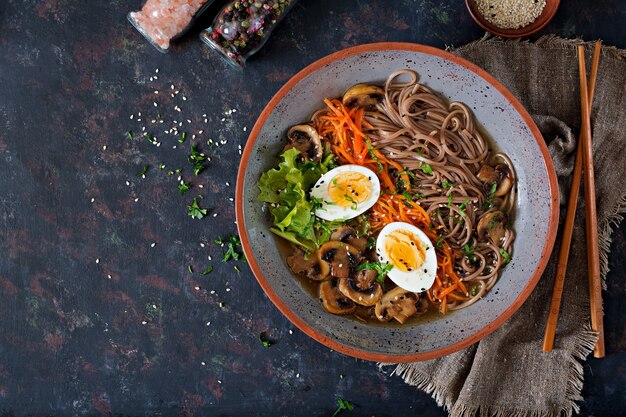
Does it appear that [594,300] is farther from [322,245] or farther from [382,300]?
[322,245]

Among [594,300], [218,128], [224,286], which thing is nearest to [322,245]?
[224,286]

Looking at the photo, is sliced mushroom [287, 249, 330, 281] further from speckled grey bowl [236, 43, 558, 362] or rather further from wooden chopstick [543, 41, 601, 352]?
wooden chopstick [543, 41, 601, 352]

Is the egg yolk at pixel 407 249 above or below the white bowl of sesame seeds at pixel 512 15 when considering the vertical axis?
below

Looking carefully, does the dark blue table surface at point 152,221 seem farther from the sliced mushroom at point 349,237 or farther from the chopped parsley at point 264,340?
the sliced mushroom at point 349,237

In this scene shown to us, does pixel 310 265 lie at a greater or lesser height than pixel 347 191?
lesser

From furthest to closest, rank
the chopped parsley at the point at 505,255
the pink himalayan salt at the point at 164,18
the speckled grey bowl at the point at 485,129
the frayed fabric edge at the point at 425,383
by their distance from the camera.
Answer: the frayed fabric edge at the point at 425,383 < the pink himalayan salt at the point at 164,18 < the chopped parsley at the point at 505,255 < the speckled grey bowl at the point at 485,129

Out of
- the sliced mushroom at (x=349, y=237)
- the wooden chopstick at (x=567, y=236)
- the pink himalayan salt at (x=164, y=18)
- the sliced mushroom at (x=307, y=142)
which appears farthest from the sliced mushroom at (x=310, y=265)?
the pink himalayan salt at (x=164, y=18)

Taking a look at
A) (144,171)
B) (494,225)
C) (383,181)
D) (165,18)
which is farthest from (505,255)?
(165,18)

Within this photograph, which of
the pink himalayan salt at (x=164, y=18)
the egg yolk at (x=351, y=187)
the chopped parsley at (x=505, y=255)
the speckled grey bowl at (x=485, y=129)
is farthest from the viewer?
the pink himalayan salt at (x=164, y=18)

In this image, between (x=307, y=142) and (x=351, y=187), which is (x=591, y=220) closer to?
(x=351, y=187)
